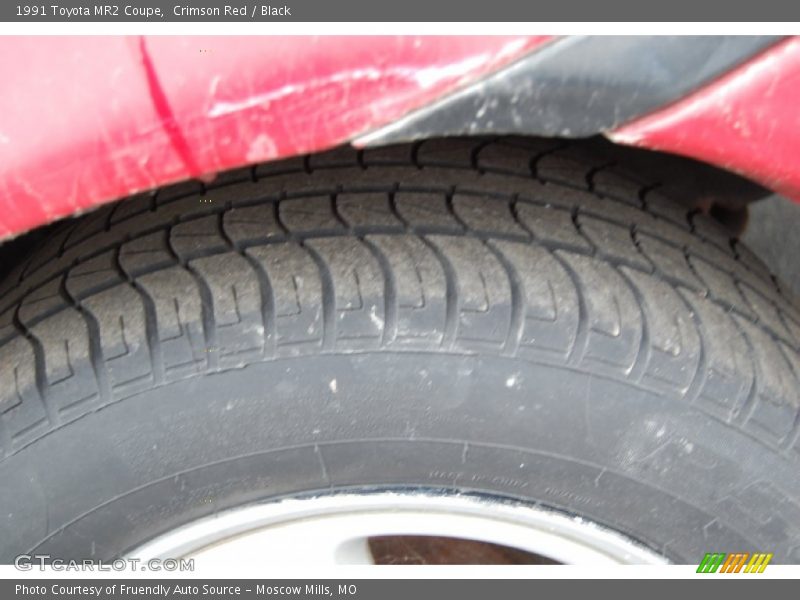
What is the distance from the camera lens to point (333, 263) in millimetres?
697

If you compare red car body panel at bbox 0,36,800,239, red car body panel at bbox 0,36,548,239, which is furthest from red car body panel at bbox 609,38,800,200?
red car body panel at bbox 0,36,548,239

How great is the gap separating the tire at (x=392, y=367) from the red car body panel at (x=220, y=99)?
0.17 m

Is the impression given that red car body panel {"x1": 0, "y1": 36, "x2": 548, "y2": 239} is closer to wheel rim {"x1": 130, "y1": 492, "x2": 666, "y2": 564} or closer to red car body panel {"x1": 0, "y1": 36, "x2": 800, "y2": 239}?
red car body panel {"x1": 0, "y1": 36, "x2": 800, "y2": 239}

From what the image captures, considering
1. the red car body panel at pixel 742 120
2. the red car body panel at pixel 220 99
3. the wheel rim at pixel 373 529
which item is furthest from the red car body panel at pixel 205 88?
the wheel rim at pixel 373 529

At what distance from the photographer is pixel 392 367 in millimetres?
700

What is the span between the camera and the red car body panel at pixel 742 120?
54cm

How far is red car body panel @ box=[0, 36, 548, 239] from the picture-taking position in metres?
0.52

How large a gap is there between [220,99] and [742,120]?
39 cm

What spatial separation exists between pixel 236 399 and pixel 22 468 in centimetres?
23

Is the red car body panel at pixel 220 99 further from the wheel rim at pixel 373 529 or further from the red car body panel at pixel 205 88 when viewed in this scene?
the wheel rim at pixel 373 529

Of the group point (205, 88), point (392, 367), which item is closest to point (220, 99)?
point (205, 88)

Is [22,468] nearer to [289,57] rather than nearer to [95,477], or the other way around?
[95,477]

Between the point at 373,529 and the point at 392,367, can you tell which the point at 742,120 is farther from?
the point at 373,529

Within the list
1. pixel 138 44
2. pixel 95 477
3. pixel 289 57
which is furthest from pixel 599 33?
pixel 95 477
